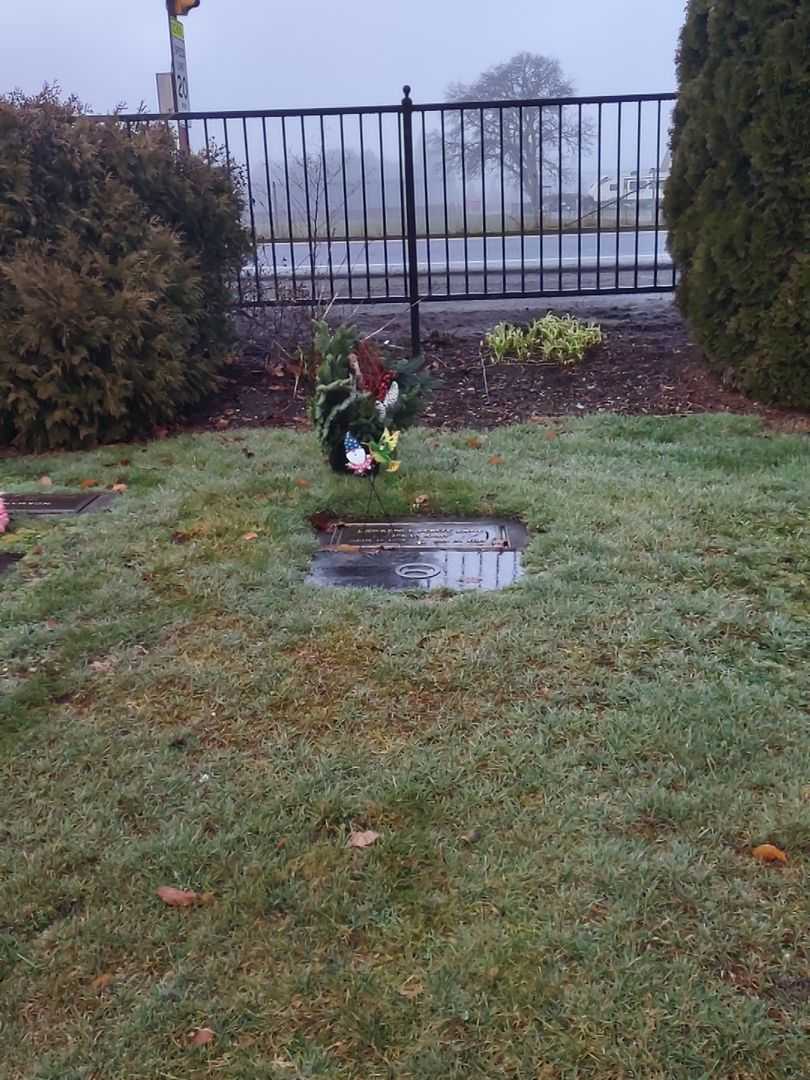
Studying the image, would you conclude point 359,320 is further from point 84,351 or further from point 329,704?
point 329,704

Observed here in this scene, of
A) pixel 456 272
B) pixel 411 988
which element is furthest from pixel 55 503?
pixel 456 272

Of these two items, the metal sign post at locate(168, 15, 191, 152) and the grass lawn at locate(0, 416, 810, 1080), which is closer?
the grass lawn at locate(0, 416, 810, 1080)

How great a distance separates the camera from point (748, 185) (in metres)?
5.98

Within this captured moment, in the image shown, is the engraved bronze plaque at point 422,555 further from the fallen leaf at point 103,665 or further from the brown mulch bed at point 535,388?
the brown mulch bed at point 535,388

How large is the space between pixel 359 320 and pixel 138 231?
267 cm

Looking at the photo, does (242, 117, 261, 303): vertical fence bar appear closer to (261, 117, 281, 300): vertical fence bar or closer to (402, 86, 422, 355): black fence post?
(261, 117, 281, 300): vertical fence bar

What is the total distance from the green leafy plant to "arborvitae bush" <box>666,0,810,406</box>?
1.06 metres

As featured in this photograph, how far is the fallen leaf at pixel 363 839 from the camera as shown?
2.34 meters

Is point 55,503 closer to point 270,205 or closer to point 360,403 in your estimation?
point 360,403

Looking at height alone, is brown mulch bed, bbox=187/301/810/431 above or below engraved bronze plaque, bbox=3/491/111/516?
above

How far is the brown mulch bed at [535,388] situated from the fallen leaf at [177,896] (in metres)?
4.14

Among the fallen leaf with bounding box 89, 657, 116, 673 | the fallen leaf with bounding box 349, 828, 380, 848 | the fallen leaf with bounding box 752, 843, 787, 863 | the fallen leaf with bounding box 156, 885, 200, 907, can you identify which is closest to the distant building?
the fallen leaf with bounding box 89, 657, 116, 673

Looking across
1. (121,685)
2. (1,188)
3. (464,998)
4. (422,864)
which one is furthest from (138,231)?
(464,998)

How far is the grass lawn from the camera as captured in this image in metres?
1.87
